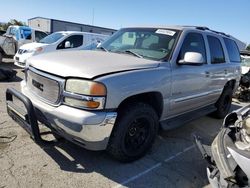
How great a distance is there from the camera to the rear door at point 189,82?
3943 millimetres

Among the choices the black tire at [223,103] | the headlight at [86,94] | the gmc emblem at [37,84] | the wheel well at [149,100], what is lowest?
the black tire at [223,103]

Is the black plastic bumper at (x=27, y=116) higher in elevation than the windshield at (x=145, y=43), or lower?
lower

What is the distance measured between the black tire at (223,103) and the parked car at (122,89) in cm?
115

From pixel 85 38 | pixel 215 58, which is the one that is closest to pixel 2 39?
pixel 85 38

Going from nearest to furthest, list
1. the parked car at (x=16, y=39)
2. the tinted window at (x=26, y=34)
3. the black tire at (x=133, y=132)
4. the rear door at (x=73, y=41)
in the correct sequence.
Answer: the black tire at (x=133, y=132), the rear door at (x=73, y=41), the parked car at (x=16, y=39), the tinted window at (x=26, y=34)

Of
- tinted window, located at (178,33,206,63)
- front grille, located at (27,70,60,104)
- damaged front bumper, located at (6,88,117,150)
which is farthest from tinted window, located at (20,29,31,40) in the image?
damaged front bumper, located at (6,88,117,150)

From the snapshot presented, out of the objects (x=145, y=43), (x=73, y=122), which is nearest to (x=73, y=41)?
(x=145, y=43)

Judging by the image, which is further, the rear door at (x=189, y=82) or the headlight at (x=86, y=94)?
the rear door at (x=189, y=82)

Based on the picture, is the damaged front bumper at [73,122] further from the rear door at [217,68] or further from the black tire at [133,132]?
the rear door at [217,68]

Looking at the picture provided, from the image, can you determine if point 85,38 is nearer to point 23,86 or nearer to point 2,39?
point 2,39

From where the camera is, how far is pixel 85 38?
11.4 metres

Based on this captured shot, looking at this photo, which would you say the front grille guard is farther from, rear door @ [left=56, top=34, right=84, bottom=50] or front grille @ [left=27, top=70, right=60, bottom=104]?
rear door @ [left=56, top=34, right=84, bottom=50]

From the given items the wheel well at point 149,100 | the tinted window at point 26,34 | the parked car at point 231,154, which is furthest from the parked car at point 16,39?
the parked car at point 231,154

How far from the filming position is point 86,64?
317cm
